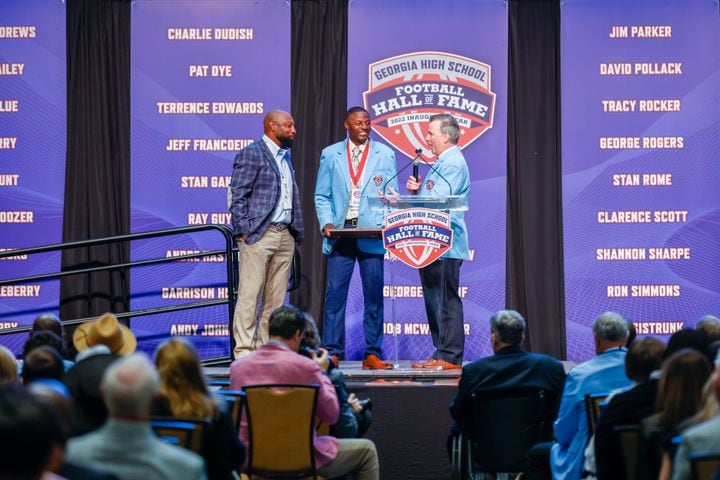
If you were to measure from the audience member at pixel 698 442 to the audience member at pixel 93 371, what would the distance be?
1.86 meters

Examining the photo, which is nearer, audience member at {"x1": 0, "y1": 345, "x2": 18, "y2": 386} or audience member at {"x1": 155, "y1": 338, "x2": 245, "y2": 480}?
audience member at {"x1": 155, "y1": 338, "x2": 245, "y2": 480}

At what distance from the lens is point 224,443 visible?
3562mm

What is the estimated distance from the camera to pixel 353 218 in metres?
7.55

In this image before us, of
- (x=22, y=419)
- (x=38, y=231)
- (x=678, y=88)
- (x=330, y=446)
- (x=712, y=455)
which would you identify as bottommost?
(x=330, y=446)

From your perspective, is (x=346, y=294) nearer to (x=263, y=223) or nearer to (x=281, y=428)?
(x=263, y=223)

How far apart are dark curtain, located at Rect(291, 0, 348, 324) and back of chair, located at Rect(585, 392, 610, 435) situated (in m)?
4.78

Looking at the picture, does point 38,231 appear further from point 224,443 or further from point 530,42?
point 224,443

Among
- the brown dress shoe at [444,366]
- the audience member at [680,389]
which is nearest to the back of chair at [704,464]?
the audience member at [680,389]

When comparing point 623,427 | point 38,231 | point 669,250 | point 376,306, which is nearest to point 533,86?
point 669,250

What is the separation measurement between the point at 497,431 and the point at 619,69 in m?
4.87

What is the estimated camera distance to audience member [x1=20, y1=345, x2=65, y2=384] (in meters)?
3.80

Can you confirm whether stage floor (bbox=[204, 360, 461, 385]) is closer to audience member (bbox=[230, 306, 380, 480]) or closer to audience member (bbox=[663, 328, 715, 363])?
audience member (bbox=[230, 306, 380, 480])

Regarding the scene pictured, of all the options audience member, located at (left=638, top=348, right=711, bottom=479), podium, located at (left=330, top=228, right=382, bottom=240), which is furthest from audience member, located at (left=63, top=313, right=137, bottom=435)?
podium, located at (left=330, top=228, right=382, bottom=240)

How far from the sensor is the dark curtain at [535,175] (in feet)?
29.3
